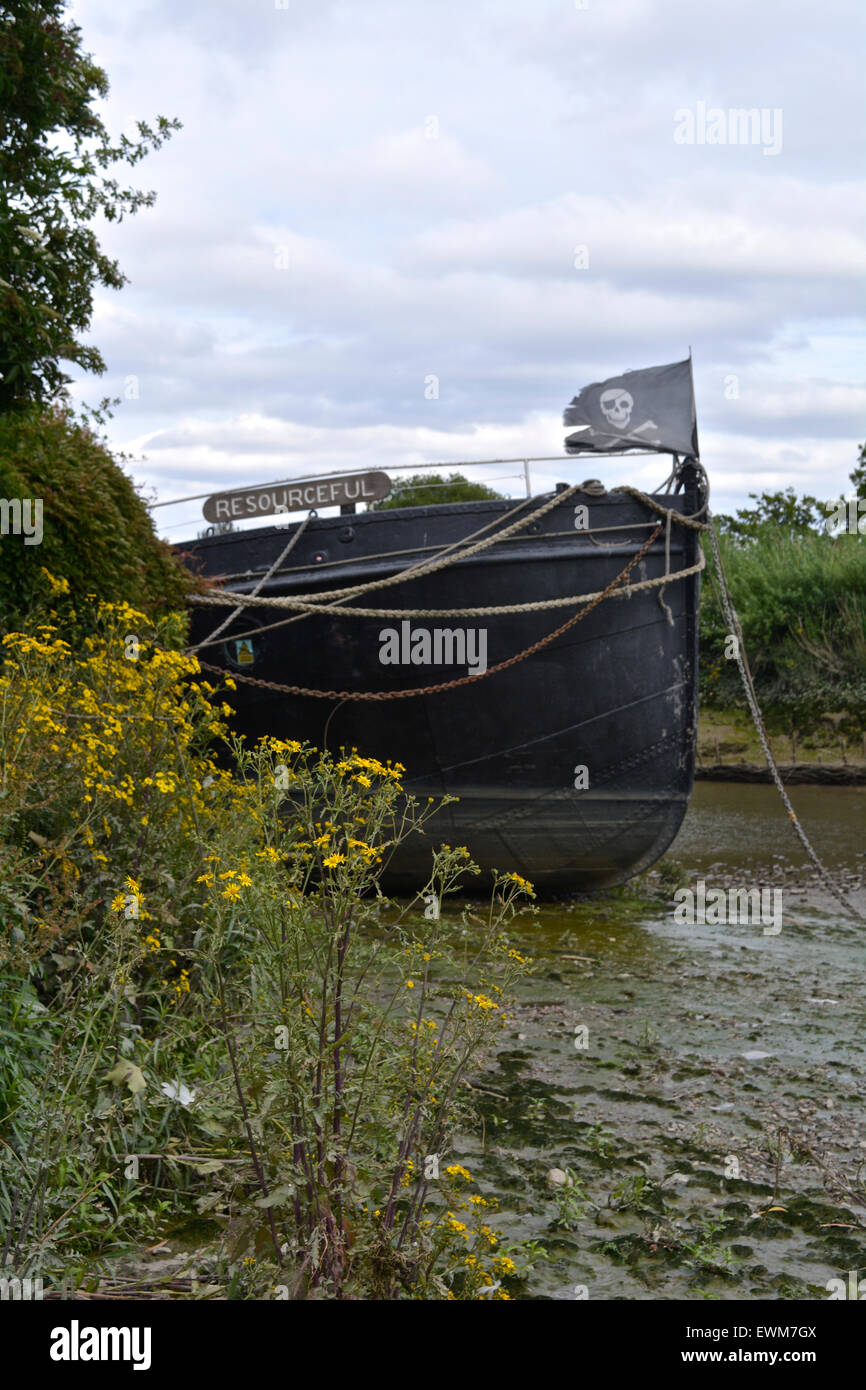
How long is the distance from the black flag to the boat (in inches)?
3.6

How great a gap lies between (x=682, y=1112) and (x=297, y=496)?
210 inches

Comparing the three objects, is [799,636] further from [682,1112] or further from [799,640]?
[682,1112]

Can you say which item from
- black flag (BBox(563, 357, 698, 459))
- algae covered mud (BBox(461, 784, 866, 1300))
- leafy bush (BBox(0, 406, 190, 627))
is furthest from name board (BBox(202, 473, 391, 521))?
algae covered mud (BBox(461, 784, 866, 1300))

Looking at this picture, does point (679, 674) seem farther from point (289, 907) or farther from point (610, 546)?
point (289, 907)

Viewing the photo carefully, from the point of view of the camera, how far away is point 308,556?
8641 mm

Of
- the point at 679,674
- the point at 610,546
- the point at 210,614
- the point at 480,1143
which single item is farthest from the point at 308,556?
the point at 480,1143

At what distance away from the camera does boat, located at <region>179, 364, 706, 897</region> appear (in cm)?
834

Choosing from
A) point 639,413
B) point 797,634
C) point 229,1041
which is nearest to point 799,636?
→ point 797,634

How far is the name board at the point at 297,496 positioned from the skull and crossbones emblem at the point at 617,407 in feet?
5.46

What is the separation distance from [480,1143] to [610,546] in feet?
16.8

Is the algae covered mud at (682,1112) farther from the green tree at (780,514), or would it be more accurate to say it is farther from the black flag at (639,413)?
the green tree at (780,514)

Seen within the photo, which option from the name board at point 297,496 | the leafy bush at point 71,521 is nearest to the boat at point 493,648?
the name board at point 297,496

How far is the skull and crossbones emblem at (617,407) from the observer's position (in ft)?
28.2
